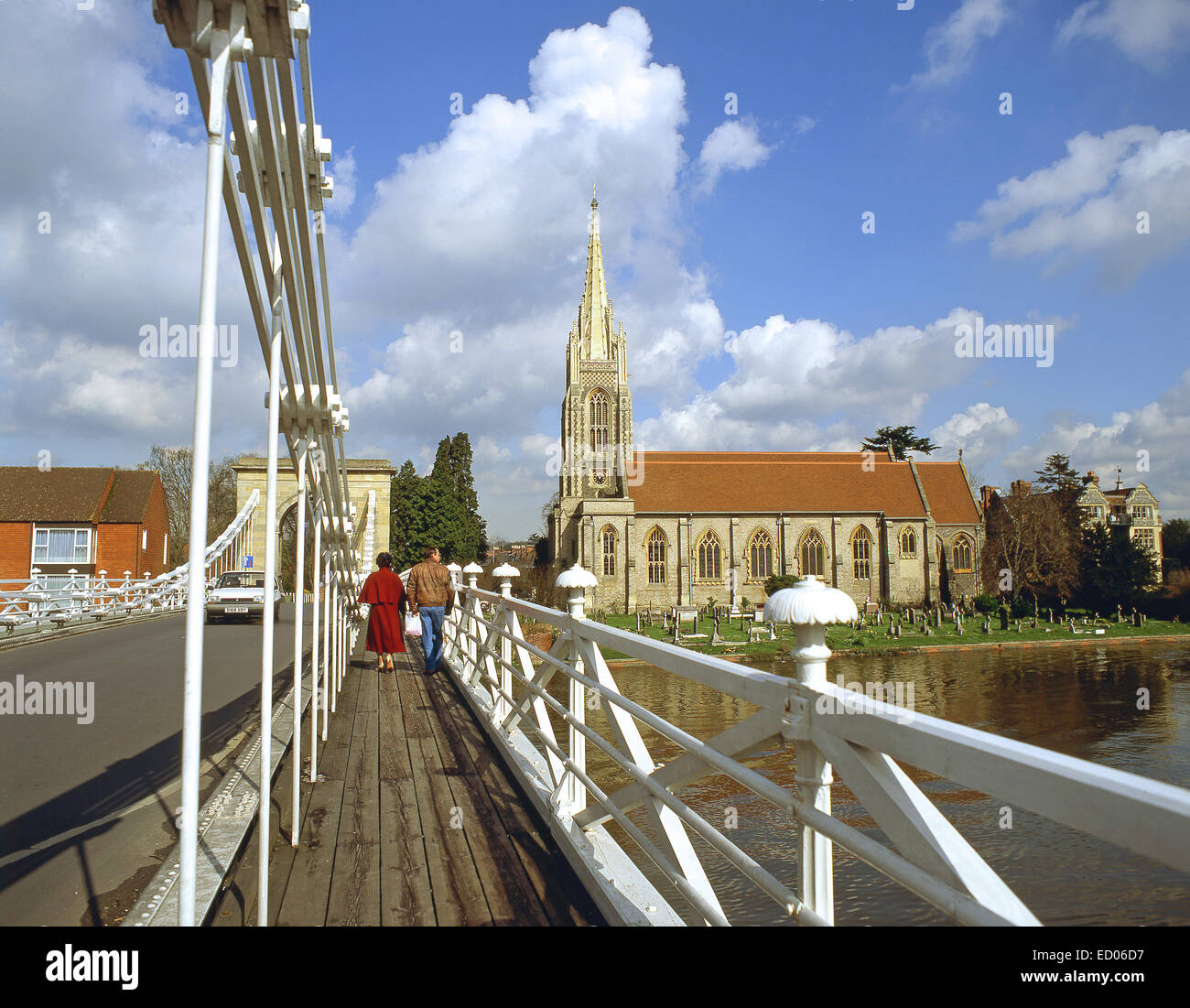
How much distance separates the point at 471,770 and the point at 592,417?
54.4 metres

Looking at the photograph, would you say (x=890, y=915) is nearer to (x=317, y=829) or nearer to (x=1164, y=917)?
(x=1164, y=917)

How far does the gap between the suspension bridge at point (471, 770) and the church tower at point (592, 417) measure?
149 feet

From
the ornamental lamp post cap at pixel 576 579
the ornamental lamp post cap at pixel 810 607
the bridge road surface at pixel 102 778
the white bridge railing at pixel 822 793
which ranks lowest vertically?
the bridge road surface at pixel 102 778

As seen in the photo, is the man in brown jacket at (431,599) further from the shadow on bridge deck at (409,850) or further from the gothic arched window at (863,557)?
the gothic arched window at (863,557)

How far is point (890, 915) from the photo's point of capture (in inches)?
267

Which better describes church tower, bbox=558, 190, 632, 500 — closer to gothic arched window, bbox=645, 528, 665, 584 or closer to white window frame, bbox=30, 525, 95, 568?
gothic arched window, bbox=645, 528, 665, 584

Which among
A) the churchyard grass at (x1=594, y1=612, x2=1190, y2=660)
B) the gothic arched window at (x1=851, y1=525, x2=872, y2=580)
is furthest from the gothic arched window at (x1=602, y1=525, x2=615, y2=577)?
the gothic arched window at (x1=851, y1=525, x2=872, y2=580)

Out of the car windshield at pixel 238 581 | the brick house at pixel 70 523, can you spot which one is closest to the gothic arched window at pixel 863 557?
the car windshield at pixel 238 581

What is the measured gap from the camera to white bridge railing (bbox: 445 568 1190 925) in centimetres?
125

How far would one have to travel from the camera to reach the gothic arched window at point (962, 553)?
52594mm

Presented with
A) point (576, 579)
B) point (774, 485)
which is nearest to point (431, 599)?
point (576, 579)

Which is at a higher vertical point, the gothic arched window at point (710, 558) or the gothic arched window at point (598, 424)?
the gothic arched window at point (598, 424)

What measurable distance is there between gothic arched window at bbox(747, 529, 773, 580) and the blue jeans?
42309 millimetres
